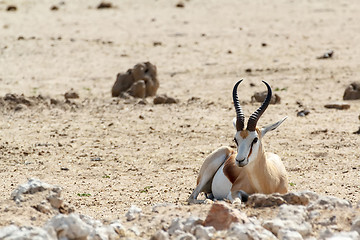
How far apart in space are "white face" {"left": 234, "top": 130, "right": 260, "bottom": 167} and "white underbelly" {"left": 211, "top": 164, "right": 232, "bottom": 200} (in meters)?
0.74

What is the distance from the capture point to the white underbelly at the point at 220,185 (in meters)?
9.62

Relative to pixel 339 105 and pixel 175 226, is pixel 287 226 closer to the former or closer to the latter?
pixel 175 226

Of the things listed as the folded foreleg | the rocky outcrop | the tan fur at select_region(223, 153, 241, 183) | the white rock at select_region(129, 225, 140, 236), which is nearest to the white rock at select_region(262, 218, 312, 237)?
the white rock at select_region(129, 225, 140, 236)

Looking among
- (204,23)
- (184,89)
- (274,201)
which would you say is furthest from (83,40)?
(274,201)

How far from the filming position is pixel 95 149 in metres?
12.3

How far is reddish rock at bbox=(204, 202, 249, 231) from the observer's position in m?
6.78

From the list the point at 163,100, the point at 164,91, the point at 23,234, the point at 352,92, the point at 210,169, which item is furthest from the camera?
the point at 164,91

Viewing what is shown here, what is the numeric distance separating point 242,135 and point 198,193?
1.05 meters

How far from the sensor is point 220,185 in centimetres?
970

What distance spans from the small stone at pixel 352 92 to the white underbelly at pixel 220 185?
6334 millimetres

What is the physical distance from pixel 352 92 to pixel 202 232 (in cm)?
963

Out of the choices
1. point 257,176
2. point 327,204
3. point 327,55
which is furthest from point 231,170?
point 327,55

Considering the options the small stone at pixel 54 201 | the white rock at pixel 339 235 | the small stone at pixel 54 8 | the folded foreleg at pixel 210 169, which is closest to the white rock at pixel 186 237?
the white rock at pixel 339 235

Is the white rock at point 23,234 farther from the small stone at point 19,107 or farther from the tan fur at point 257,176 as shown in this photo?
the small stone at point 19,107
